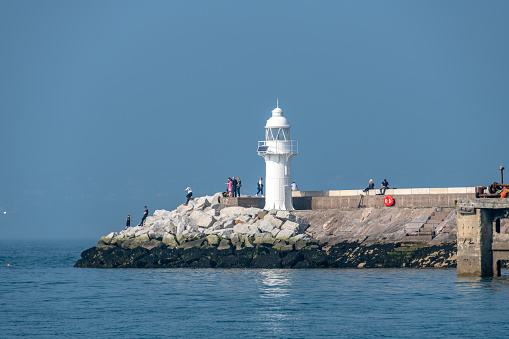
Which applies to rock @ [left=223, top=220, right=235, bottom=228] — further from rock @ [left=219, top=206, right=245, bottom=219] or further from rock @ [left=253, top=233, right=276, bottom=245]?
rock @ [left=253, top=233, right=276, bottom=245]

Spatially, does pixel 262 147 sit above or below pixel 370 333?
above

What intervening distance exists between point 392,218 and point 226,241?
932 cm

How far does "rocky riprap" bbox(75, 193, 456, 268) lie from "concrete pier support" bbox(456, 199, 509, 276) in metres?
5.59

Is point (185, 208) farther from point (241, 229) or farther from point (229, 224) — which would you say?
point (241, 229)

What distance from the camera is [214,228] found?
48.0 metres

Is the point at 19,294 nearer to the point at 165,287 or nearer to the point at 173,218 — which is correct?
the point at 165,287

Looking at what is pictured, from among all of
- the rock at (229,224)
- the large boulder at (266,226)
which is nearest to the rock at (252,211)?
the rock at (229,224)

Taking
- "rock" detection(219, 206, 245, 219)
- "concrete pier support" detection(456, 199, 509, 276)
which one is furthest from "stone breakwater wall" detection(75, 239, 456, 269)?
"concrete pier support" detection(456, 199, 509, 276)

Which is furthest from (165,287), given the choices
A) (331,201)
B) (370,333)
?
(331,201)

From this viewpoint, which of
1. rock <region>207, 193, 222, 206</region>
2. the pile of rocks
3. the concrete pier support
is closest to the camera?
the concrete pier support

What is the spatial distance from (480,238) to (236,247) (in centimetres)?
1593

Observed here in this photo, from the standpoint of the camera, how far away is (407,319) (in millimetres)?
26500

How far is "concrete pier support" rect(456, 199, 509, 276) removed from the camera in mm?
33250

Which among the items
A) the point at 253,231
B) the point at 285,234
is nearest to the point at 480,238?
the point at 285,234
